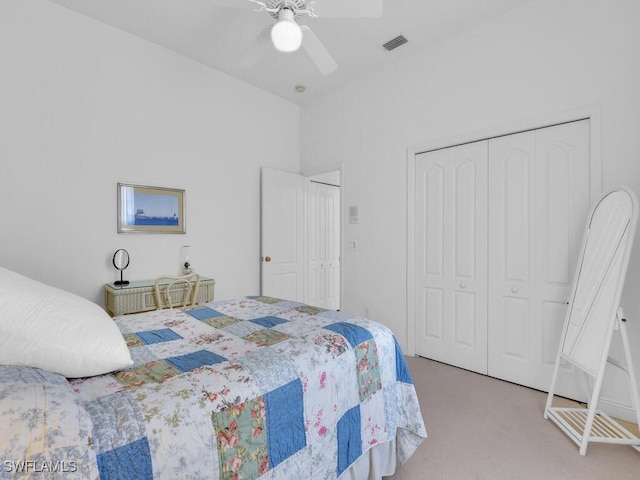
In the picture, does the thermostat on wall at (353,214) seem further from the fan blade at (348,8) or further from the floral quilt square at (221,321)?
the floral quilt square at (221,321)

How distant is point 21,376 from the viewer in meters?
0.78

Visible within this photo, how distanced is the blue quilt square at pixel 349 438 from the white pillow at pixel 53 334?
86 centimetres

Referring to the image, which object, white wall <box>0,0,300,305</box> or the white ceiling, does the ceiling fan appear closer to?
the white ceiling

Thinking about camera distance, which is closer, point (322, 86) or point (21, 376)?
point (21, 376)

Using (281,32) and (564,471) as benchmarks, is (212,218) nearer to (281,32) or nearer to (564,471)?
(281,32)

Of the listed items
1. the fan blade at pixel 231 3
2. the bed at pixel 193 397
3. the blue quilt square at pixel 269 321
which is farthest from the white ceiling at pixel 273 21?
the bed at pixel 193 397

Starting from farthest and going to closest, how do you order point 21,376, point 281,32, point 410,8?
point 410,8 → point 281,32 → point 21,376

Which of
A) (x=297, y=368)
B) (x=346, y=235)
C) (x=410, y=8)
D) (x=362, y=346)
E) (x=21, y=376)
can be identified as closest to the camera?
(x=21, y=376)

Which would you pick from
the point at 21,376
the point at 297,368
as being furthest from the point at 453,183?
the point at 21,376

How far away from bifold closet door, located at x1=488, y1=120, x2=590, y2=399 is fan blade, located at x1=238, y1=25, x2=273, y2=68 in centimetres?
205

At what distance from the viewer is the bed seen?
0.70 meters

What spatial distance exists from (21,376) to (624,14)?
11.9ft

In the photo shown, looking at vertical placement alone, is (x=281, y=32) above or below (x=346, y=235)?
above

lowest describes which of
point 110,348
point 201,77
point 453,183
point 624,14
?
point 110,348
